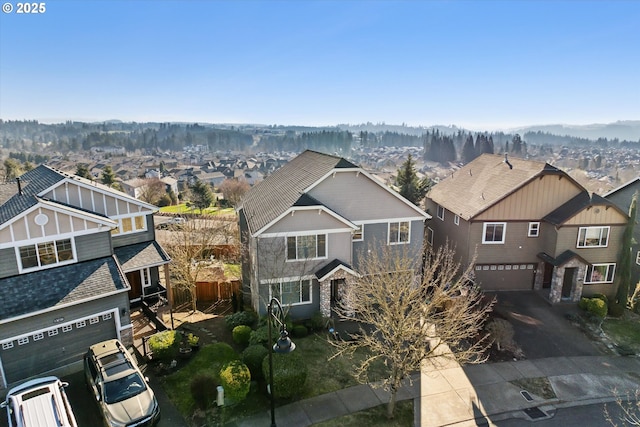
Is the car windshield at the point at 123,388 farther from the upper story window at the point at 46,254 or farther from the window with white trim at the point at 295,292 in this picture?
the window with white trim at the point at 295,292

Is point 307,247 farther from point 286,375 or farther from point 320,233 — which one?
point 286,375

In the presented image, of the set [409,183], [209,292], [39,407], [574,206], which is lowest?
[209,292]

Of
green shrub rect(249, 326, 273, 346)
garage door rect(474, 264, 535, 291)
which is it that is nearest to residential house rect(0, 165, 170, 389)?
green shrub rect(249, 326, 273, 346)

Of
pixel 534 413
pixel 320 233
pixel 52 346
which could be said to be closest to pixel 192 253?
pixel 320 233

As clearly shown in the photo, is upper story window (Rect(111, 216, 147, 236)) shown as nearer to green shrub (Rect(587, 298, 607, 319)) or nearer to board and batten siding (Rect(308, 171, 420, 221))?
board and batten siding (Rect(308, 171, 420, 221))

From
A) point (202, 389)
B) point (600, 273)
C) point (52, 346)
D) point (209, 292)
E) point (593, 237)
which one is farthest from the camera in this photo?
point (600, 273)

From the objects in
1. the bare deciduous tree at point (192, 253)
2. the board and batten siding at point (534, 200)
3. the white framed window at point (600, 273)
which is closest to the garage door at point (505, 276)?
the white framed window at point (600, 273)
